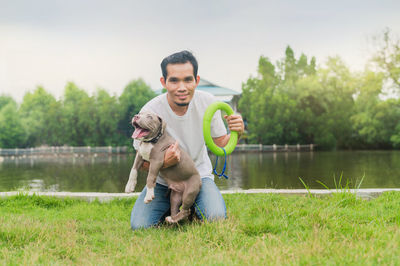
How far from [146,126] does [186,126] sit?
634mm

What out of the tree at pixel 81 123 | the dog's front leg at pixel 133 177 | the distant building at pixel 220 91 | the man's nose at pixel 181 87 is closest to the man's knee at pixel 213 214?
the dog's front leg at pixel 133 177

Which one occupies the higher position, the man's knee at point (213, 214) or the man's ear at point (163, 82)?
the man's ear at point (163, 82)

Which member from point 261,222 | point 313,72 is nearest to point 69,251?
point 261,222

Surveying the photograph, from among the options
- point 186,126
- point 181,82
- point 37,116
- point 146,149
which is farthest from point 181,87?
point 37,116

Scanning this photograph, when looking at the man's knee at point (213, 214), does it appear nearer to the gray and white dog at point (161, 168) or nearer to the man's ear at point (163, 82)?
the gray and white dog at point (161, 168)

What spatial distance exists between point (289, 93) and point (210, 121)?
33.4 m

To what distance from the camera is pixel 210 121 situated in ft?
11.4

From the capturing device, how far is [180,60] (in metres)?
3.49

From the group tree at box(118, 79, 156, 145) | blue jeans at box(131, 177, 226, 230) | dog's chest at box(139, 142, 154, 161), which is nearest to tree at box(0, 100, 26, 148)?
tree at box(118, 79, 156, 145)

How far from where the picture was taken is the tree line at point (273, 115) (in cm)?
3278

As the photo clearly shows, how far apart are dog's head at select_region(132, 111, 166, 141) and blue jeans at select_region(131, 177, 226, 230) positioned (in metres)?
0.79

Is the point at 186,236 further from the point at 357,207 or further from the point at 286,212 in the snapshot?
the point at 357,207

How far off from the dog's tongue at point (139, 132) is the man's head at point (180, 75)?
53 centimetres

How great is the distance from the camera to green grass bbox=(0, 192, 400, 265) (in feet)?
8.01
